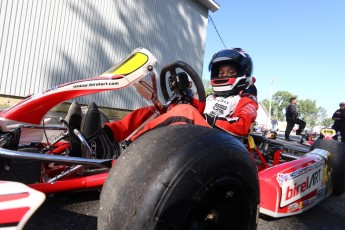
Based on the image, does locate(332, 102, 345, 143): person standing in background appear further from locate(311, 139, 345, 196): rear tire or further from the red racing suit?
the red racing suit

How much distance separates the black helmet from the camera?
2709 mm

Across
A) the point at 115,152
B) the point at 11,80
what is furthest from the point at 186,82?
the point at 11,80

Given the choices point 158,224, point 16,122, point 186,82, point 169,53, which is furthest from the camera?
point 169,53

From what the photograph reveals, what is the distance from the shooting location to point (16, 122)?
163 centimetres

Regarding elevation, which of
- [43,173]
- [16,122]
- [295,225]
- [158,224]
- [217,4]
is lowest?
[295,225]

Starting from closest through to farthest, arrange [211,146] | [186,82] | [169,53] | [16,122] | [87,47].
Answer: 1. [211,146]
2. [16,122]
3. [186,82]
4. [87,47]
5. [169,53]

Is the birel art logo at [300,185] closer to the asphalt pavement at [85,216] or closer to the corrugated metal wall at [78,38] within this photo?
the asphalt pavement at [85,216]

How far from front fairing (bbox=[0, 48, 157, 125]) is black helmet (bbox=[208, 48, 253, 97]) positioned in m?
0.95

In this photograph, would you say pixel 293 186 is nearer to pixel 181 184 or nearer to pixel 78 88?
pixel 181 184

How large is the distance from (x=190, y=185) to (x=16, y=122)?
3.67 ft

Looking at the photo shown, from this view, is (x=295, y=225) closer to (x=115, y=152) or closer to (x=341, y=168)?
(x=341, y=168)

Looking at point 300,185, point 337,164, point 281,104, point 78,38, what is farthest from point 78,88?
point 281,104

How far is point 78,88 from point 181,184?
1.03 m

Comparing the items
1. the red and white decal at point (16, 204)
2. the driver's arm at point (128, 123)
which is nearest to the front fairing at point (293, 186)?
the driver's arm at point (128, 123)
